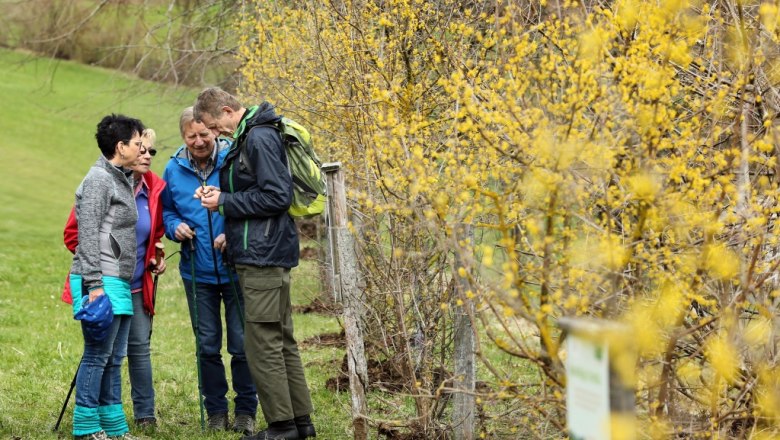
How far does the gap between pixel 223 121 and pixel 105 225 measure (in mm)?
887

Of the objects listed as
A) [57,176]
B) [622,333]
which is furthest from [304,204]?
[57,176]

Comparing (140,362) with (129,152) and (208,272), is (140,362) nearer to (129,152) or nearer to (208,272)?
(208,272)

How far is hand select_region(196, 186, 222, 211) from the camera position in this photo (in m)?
5.46

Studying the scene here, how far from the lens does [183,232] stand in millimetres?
5965

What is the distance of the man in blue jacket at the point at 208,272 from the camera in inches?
235

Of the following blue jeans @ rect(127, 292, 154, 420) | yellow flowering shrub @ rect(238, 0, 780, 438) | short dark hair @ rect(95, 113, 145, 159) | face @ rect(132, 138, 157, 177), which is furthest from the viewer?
blue jeans @ rect(127, 292, 154, 420)

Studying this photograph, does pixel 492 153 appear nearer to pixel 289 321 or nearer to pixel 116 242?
pixel 289 321

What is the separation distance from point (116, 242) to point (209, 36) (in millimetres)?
13599

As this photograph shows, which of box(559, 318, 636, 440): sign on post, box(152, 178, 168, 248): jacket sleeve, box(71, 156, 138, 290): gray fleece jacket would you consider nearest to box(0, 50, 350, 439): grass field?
box(71, 156, 138, 290): gray fleece jacket

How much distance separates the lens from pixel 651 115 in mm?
3682

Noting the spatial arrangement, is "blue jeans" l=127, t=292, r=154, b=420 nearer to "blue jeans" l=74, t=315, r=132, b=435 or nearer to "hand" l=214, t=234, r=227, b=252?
"blue jeans" l=74, t=315, r=132, b=435

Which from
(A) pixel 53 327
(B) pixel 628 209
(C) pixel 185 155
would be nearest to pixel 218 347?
(C) pixel 185 155

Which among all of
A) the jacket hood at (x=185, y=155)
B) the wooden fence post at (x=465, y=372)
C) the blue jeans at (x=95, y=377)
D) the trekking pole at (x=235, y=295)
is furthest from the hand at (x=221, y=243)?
the wooden fence post at (x=465, y=372)

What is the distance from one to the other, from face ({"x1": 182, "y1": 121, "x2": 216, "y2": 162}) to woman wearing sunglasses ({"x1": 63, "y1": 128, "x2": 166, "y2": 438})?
9.1 inches
